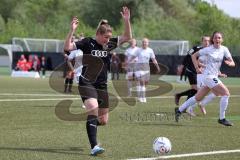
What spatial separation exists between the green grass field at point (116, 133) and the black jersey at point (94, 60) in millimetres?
1124

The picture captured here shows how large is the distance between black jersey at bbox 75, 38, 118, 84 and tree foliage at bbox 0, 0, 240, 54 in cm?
4513

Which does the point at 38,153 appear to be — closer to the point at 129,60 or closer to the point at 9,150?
the point at 9,150

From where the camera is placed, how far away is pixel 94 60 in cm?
980

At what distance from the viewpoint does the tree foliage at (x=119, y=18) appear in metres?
63.4

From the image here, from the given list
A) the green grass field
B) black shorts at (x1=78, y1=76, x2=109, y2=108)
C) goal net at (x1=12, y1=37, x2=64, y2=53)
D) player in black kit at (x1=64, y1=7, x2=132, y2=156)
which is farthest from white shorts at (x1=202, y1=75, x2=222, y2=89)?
goal net at (x1=12, y1=37, x2=64, y2=53)

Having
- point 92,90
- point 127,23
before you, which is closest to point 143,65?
point 127,23

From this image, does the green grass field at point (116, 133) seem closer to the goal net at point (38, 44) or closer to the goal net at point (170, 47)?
the goal net at point (170, 47)

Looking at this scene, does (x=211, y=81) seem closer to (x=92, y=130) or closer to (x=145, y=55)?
(x=92, y=130)

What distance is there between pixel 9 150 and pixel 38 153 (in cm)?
52

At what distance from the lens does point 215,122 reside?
13.9 m

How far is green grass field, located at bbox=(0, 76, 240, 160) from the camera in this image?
9.14 metres

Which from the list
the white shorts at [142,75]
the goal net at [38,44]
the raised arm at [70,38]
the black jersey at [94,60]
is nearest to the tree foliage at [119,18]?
the goal net at [38,44]

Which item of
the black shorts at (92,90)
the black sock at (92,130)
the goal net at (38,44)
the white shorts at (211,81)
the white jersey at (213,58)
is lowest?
the goal net at (38,44)

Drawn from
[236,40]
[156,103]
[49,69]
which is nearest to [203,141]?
[156,103]
